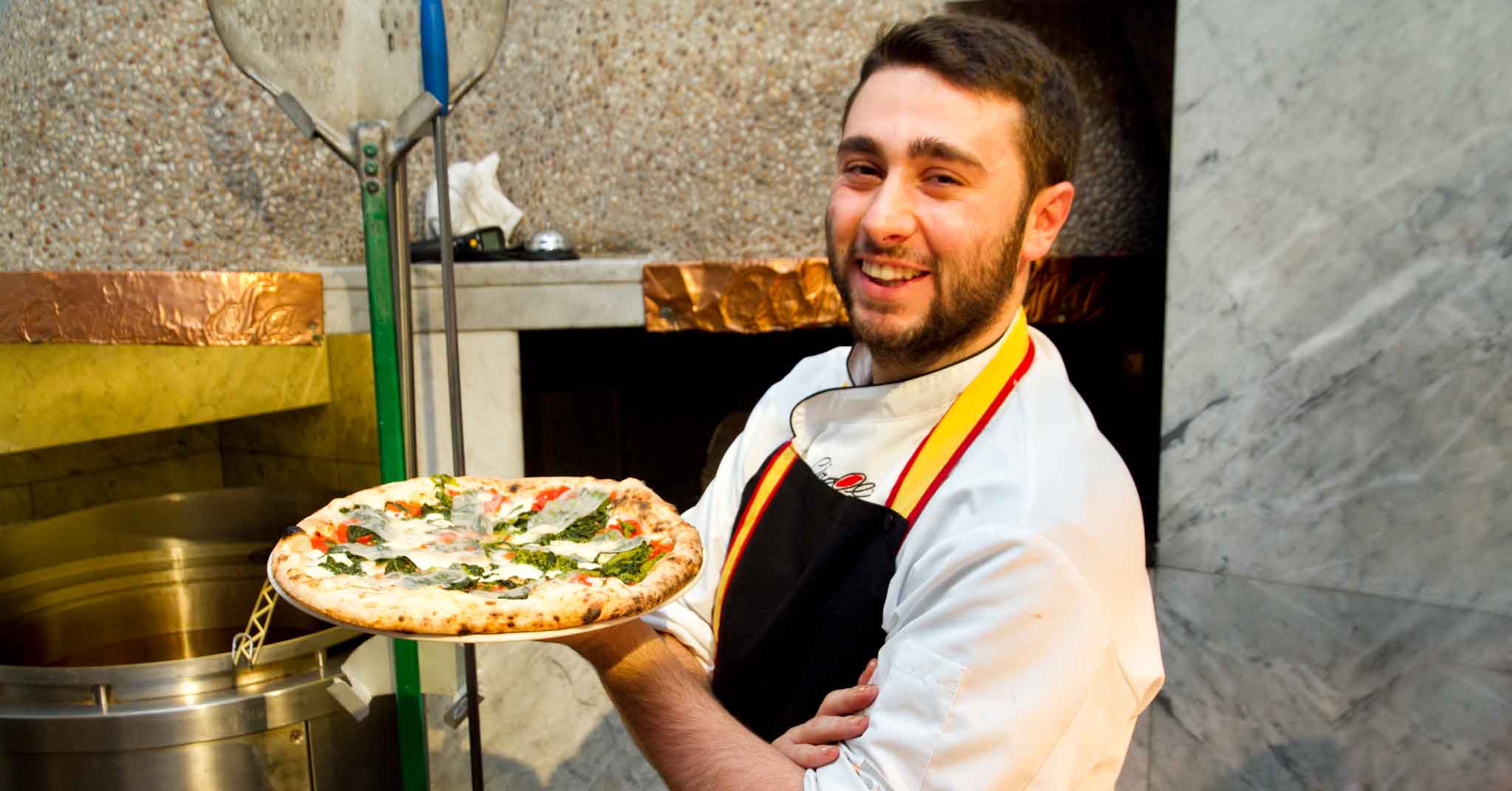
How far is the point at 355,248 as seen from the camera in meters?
2.82

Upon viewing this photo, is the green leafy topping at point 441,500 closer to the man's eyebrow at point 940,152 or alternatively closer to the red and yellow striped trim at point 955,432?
the red and yellow striped trim at point 955,432

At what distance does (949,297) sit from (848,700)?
0.52 meters

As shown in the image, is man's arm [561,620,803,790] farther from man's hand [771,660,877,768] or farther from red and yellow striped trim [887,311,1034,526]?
red and yellow striped trim [887,311,1034,526]

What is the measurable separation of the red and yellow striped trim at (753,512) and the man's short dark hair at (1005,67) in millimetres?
531

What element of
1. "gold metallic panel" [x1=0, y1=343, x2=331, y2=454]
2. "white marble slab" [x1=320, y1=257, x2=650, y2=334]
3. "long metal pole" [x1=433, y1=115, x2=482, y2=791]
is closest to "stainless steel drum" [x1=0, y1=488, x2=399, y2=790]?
"gold metallic panel" [x1=0, y1=343, x2=331, y2=454]

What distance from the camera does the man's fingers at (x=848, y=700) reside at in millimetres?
1162

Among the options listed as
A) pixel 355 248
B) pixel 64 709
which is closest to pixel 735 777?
pixel 64 709

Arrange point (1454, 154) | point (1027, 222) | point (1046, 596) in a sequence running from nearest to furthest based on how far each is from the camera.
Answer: point (1046, 596) < point (1027, 222) < point (1454, 154)

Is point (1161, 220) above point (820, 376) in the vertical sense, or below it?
above

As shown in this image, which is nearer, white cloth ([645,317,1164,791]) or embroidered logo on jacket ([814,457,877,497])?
white cloth ([645,317,1164,791])

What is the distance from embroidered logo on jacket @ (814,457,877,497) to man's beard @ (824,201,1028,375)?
6.9 inches

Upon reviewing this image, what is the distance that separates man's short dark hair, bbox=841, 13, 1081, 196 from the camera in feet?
4.25

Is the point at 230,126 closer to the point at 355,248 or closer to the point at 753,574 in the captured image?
the point at 355,248

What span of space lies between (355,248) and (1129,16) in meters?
2.19
